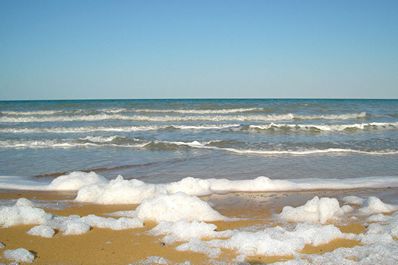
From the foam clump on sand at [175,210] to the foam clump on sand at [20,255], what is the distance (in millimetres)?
1769

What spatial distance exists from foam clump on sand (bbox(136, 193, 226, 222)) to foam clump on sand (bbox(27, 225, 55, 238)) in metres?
1.25

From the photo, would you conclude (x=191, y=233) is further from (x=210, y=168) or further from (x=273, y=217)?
(x=210, y=168)

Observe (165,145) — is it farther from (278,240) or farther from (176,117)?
(176,117)

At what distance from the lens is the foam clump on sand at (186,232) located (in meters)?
4.70

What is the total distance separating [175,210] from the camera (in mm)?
5570

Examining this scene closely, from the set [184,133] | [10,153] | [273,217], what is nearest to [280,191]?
[273,217]

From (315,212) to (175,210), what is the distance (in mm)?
1998

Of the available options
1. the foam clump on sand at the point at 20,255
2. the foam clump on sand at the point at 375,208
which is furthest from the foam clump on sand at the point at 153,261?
the foam clump on sand at the point at 375,208

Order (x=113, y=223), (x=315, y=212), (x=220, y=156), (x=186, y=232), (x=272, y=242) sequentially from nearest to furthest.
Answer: (x=272, y=242), (x=186, y=232), (x=113, y=223), (x=315, y=212), (x=220, y=156)

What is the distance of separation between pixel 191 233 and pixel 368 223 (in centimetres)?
251

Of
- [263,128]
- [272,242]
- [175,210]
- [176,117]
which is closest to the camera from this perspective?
[272,242]

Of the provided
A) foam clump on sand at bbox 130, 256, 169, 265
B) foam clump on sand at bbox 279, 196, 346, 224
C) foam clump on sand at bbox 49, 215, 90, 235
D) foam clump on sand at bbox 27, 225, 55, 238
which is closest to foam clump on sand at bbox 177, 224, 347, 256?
foam clump on sand at bbox 130, 256, 169, 265

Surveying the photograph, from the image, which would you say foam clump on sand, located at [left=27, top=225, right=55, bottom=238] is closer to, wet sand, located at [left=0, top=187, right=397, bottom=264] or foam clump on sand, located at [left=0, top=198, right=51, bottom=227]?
wet sand, located at [left=0, top=187, right=397, bottom=264]

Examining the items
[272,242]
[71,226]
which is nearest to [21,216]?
[71,226]
